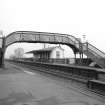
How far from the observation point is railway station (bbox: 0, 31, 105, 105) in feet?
20.8

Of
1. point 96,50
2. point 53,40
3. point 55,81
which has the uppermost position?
point 53,40

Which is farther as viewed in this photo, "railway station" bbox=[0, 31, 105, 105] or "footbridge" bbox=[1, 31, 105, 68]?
"footbridge" bbox=[1, 31, 105, 68]

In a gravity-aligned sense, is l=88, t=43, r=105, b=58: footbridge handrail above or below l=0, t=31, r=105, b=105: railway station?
above

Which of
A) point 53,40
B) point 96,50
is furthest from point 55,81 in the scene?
point 53,40

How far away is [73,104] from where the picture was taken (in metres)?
5.71

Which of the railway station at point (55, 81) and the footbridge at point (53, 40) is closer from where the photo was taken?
the railway station at point (55, 81)

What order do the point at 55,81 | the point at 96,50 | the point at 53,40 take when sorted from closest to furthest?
the point at 55,81
the point at 96,50
the point at 53,40

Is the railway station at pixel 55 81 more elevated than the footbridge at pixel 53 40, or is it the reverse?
the footbridge at pixel 53 40

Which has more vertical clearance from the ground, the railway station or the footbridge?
the footbridge

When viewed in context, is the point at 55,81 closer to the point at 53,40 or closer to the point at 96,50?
the point at 96,50

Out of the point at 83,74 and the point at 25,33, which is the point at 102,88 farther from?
the point at 25,33

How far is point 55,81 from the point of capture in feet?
37.3

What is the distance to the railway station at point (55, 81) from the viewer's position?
20.8ft

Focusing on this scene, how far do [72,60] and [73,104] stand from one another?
23.7m
